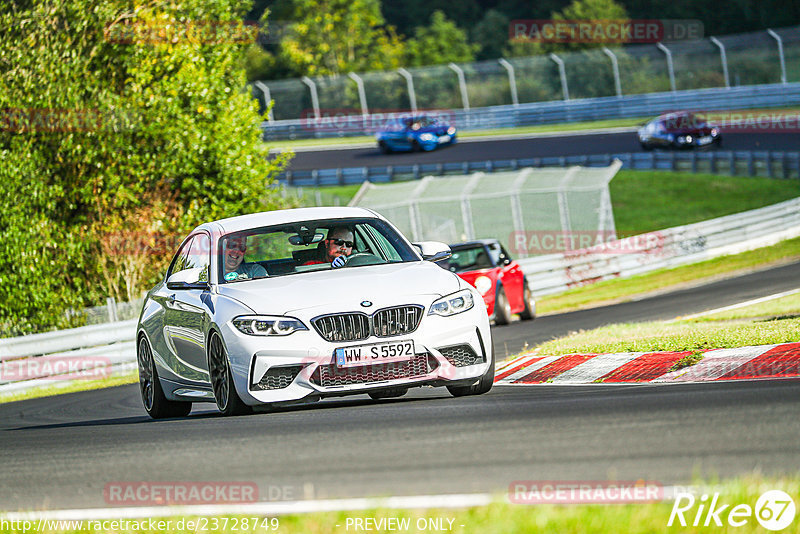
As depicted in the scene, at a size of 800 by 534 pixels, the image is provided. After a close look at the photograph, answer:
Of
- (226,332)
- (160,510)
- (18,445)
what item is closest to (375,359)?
(226,332)

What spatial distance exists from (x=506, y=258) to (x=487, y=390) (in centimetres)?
1157

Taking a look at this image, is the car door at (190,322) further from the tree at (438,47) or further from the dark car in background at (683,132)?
the tree at (438,47)

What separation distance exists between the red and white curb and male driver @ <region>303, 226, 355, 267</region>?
205cm

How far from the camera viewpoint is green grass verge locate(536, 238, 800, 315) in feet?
80.3

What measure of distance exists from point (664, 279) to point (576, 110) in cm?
2851

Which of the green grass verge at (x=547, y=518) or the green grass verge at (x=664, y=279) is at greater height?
the green grass verge at (x=547, y=518)

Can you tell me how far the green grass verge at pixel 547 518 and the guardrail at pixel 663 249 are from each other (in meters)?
21.8

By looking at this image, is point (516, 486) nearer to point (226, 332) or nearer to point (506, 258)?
point (226, 332)

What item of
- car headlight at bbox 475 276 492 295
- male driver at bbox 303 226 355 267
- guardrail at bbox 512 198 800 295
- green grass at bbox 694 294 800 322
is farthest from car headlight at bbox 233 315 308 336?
guardrail at bbox 512 198 800 295

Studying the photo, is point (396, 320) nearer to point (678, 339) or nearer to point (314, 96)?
point (678, 339)

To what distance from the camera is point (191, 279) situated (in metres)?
9.09

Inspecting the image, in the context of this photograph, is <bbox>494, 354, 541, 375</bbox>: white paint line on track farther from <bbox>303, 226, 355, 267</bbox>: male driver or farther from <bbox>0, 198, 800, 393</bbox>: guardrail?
<bbox>0, 198, 800, 393</bbox>: guardrail

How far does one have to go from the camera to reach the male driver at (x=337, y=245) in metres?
9.34

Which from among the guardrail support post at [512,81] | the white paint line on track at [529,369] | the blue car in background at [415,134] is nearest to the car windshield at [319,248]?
the white paint line on track at [529,369]
